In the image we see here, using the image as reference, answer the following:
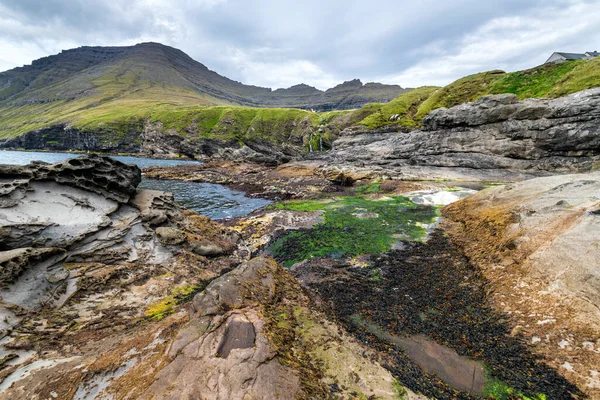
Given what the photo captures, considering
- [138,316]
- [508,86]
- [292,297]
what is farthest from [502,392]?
[508,86]

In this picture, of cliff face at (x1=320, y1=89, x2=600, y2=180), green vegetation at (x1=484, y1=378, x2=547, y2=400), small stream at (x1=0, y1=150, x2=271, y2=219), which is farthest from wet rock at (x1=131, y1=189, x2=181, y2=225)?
cliff face at (x1=320, y1=89, x2=600, y2=180)

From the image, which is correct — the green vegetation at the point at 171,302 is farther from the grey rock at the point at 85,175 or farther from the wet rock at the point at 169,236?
the grey rock at the point at 85,175

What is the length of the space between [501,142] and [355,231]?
3441 centimetres

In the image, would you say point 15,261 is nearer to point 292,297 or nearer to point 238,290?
point 238,290

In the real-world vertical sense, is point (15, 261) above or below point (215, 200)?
above

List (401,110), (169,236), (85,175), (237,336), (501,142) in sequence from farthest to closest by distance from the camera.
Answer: (401,110)
(501,142)
(85,175)
(169,236)
(237,336)

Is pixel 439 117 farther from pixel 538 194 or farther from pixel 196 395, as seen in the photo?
pixel 196 395

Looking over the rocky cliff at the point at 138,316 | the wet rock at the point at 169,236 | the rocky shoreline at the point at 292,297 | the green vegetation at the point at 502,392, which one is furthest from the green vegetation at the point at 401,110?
the green vegetation at the point at 502,392

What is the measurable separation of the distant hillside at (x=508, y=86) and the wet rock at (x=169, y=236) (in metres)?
56.7

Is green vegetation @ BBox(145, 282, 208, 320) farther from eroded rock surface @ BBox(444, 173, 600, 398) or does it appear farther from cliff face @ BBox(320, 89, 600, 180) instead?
cliff face @ BBox(320, 89, 600, 180)

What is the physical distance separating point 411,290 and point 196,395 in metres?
9.25

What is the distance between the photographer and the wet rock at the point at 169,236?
43.8 ft

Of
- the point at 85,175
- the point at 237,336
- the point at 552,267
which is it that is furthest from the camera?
the point at 85,175

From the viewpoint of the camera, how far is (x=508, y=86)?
54.3 meters
